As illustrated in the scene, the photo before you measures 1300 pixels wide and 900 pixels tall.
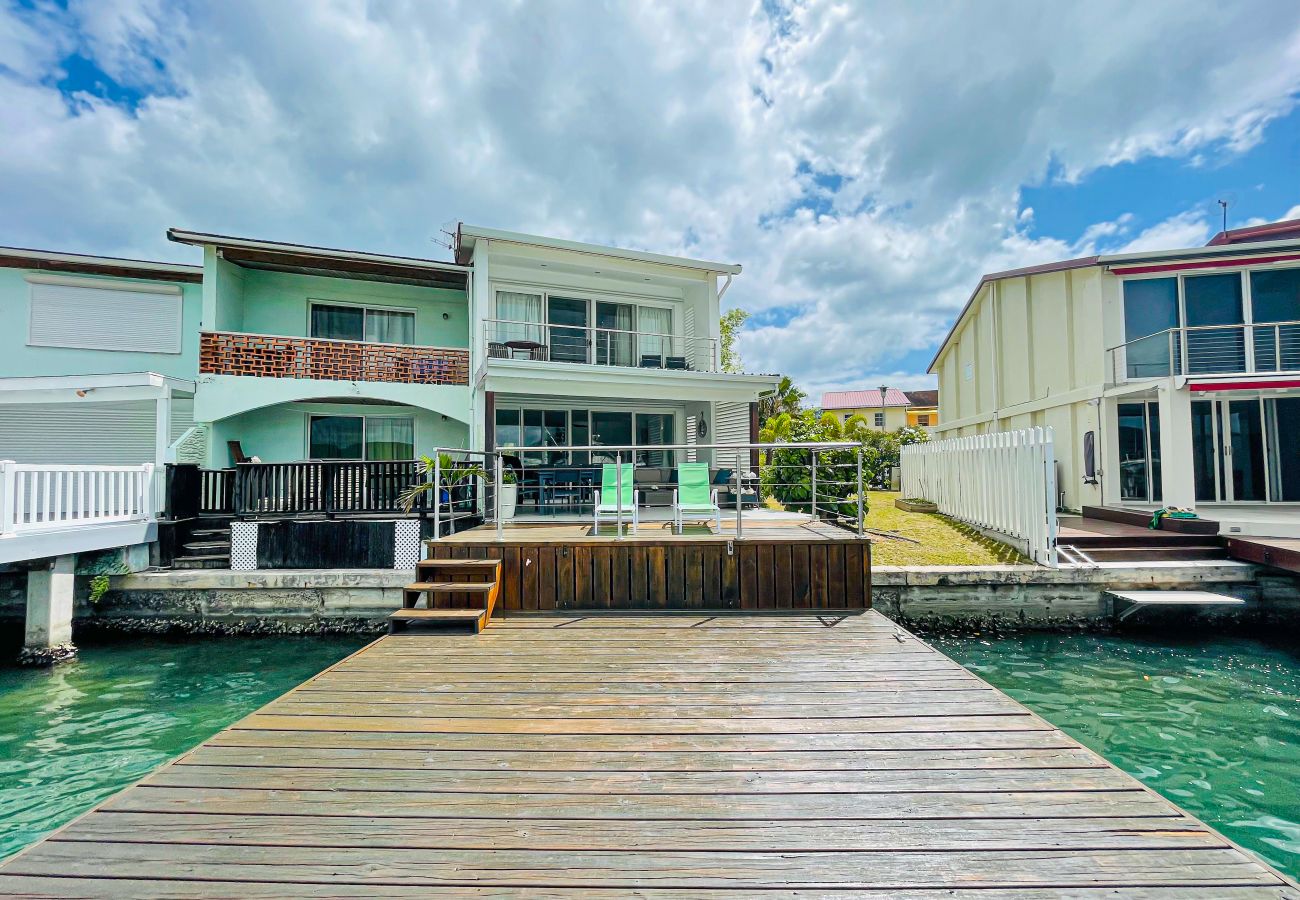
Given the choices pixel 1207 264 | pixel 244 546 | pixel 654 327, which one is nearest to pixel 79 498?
pixel 244 546

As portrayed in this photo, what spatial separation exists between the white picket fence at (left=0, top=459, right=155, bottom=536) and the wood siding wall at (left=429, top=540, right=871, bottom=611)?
6200 mm

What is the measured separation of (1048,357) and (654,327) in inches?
405

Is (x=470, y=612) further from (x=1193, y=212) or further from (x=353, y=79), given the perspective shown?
(x=1193, y=212)

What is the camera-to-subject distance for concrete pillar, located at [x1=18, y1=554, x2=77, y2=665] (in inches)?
276

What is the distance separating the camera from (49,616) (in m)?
7.13

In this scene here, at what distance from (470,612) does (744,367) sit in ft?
91.2

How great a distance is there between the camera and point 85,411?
11406mm

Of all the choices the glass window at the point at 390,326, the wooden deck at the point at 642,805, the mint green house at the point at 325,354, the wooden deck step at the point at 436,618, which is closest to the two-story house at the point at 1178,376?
the wooden deck at the point at 642,805

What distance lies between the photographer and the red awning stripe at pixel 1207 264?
458 inches

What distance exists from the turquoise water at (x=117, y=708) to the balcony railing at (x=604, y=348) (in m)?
7.05

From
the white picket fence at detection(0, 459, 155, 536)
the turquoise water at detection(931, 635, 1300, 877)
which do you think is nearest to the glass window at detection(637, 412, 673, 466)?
the turquoise water at detection(931, 635, 1300, 877)

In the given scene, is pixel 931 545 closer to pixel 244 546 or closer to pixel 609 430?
pixel 609 430

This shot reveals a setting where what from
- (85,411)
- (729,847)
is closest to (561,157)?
(85,411)

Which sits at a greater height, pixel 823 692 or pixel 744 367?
pixel 744 367
